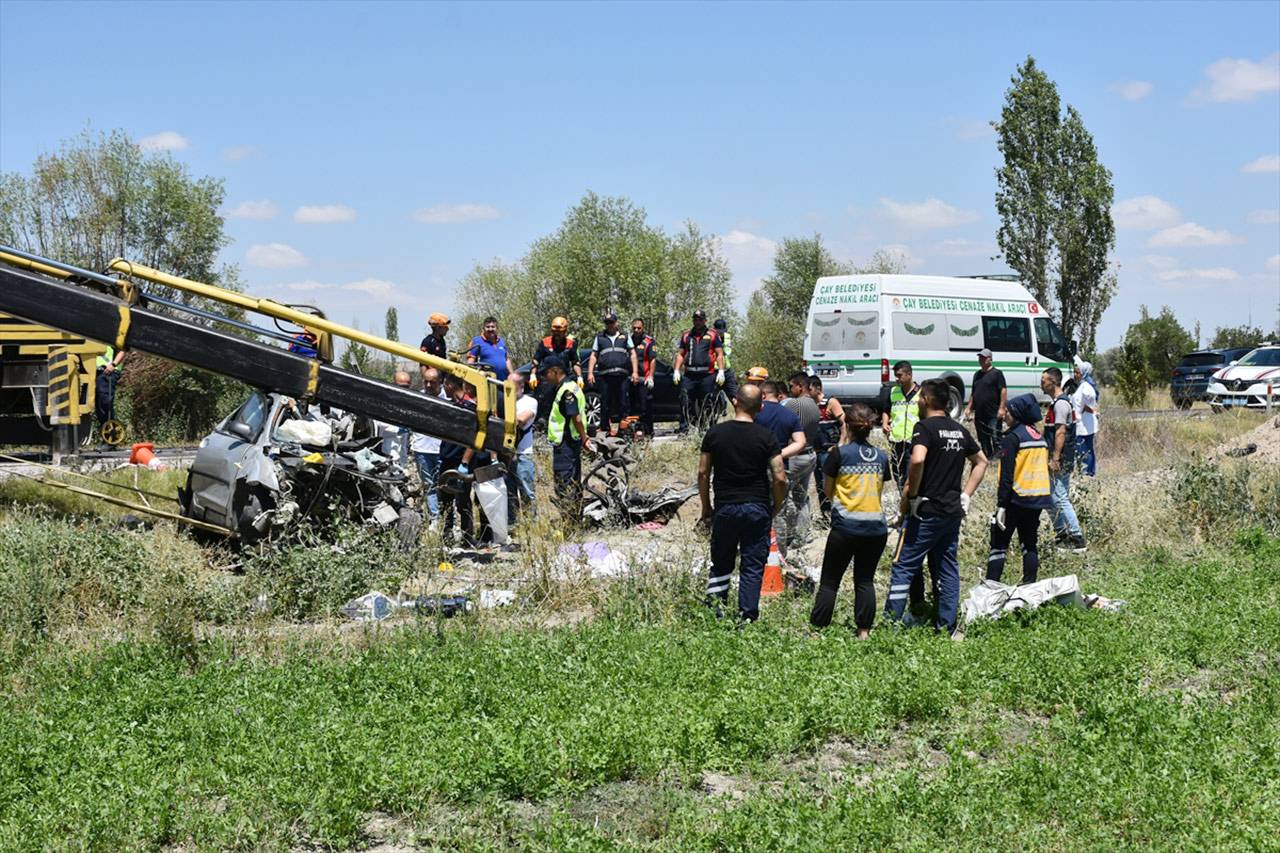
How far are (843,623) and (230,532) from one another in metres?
5.35

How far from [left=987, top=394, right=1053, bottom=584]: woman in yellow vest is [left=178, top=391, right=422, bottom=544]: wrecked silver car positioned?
5.04 meters

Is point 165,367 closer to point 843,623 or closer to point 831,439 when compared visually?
point 831,439

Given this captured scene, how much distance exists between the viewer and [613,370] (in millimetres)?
17328

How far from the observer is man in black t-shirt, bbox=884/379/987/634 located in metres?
8.80

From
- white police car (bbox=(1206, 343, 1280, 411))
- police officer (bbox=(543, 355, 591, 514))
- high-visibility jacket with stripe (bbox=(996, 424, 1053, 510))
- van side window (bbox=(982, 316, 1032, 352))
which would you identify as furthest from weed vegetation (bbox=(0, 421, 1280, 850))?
white police car (bbox=(1206, 343, 1280, 411))

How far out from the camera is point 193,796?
18.0 ft

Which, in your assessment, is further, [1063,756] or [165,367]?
[165,367]

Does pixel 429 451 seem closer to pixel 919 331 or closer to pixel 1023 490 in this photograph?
pixel 1023 490

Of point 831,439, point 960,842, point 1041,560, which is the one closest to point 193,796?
point 960,842

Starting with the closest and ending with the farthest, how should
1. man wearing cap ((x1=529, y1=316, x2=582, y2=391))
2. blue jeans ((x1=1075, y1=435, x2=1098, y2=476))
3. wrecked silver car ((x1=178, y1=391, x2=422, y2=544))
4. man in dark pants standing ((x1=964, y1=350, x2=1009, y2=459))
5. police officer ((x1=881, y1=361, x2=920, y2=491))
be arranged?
wrecked silver car ((x1=178, y1=391, x2=422, y2=544)) → police officer ((x1=881, y1=361, x2=920, y2=491)) → man wearing cap ((x1=529, y1=316, x2=582, y2=391)) → man in dark pants standing ((x1=964, y1=350, x2=1009, y2=459)) → blue jeans ((x1=1075, y1=435, x2=1098, y2=476))

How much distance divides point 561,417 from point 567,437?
0.26m

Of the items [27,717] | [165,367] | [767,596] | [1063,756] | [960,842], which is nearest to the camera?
[960,842]

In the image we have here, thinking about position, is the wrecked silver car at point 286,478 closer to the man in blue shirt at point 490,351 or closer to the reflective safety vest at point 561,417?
the reflective safety vest at point 561,417

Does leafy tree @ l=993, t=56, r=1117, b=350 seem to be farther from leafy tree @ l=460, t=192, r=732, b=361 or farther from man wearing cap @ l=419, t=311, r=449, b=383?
man wearing cap @ l=419, t=311, r=449, b=383
